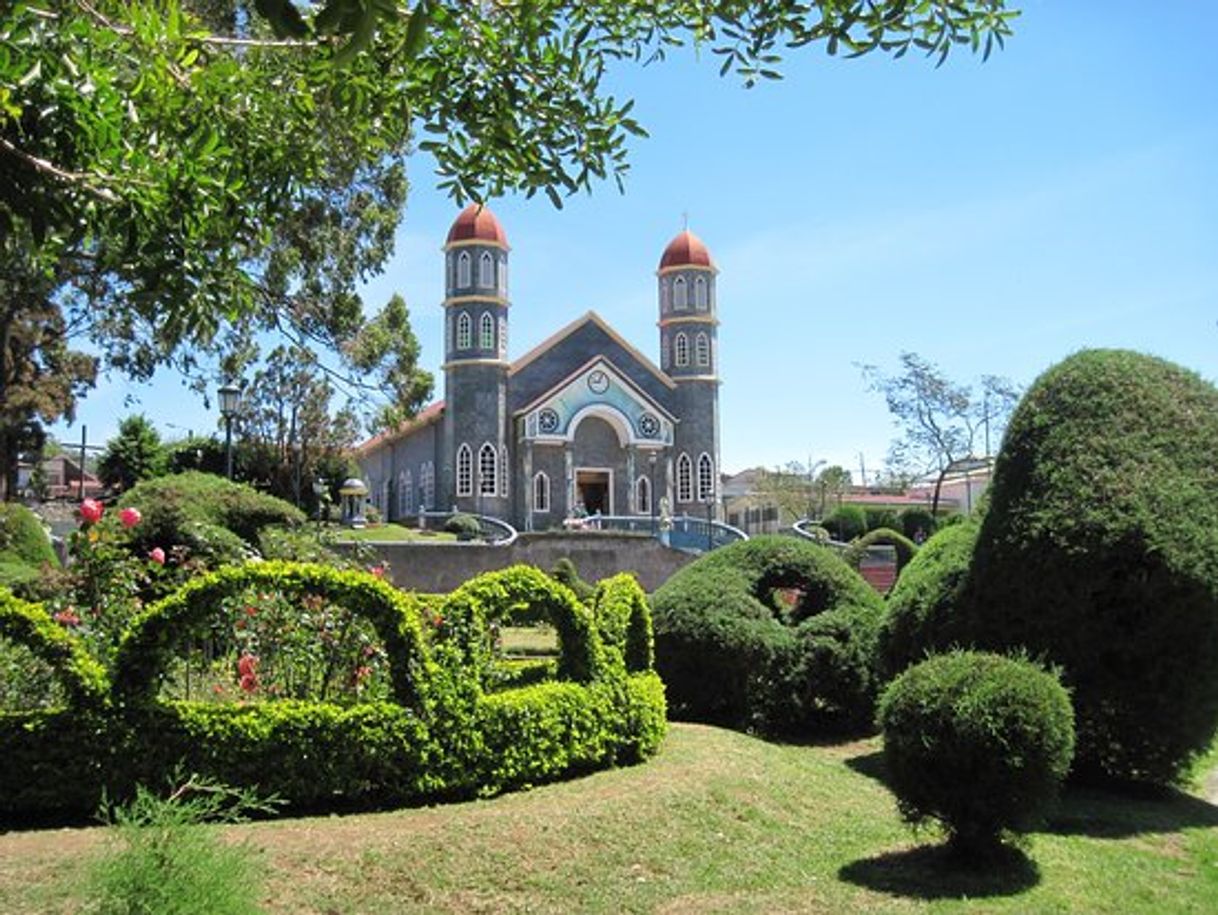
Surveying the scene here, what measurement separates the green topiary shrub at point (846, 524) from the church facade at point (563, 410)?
695cm

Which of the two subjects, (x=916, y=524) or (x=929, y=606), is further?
(x=916, y=524)

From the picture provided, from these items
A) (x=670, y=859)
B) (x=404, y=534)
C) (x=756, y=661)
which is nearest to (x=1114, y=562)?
(x=756, y=661)

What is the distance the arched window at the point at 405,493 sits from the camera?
5175cm

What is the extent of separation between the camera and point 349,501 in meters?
44.7

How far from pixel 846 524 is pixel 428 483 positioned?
19.9 meters

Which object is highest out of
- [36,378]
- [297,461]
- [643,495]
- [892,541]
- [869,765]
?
[36,378]

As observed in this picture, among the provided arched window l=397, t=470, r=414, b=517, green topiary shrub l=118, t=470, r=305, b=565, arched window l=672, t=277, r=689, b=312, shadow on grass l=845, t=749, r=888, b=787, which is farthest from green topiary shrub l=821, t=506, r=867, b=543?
shadow on grass l=845, t=749, r=888, b=787

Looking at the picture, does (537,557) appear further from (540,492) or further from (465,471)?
(540,492)

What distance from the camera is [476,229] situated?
45406 mm

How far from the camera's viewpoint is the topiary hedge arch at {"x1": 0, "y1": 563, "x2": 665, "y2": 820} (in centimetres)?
706

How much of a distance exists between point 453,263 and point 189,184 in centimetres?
4196

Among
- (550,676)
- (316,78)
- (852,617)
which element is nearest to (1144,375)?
(852,617)

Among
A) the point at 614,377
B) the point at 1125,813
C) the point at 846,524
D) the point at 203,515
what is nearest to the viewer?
the point at 1125,813

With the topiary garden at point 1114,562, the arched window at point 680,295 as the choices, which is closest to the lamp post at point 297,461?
the arched window at point 680,295
